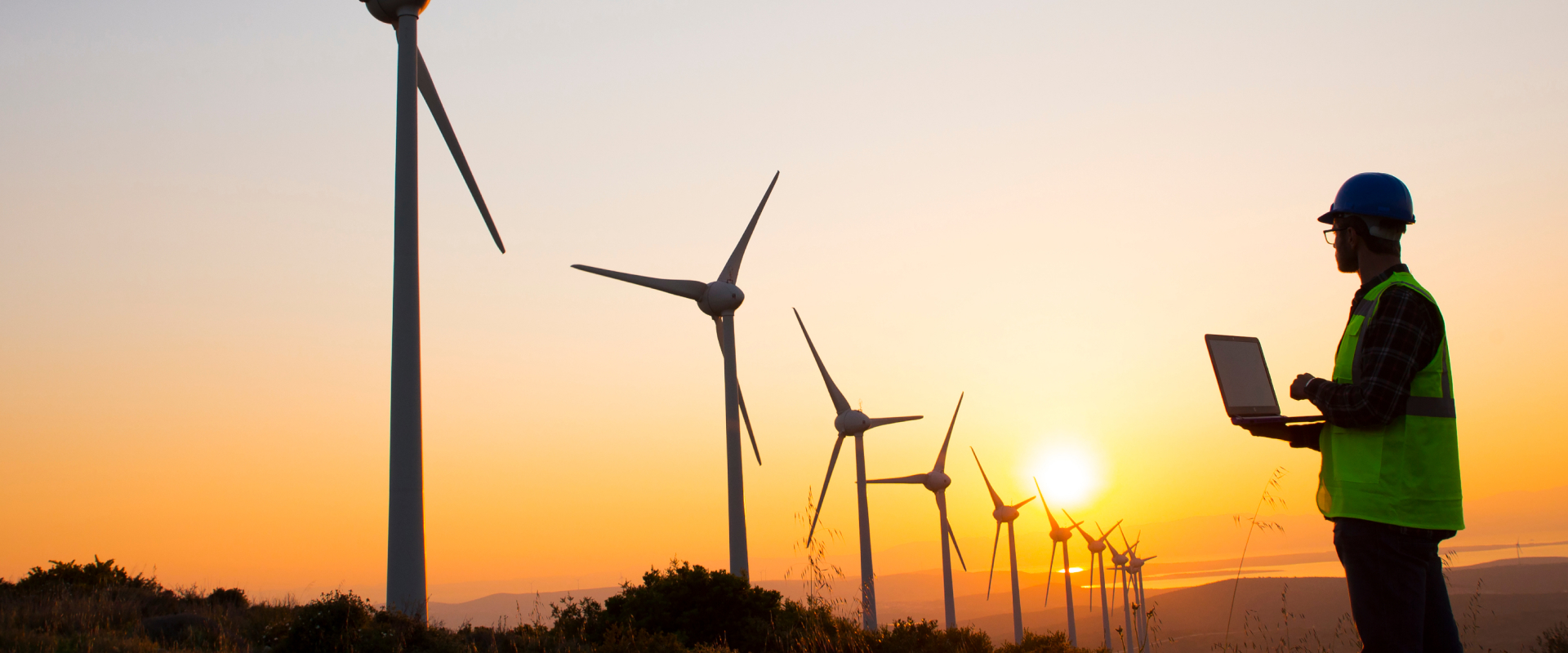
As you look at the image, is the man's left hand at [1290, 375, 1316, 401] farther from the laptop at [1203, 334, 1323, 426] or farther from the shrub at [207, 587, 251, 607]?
the shrub at [207, 587, 251, 607]

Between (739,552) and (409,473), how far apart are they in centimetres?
1839

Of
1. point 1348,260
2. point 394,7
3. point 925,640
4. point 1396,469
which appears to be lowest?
point 925,640

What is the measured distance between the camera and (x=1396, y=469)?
4.60 meters

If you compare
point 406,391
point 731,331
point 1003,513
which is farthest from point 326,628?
point 1003,513

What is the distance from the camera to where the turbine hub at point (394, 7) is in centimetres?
2114

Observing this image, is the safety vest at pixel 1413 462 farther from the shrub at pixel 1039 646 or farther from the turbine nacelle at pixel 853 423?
the turbine nacelle at pixel 853 423

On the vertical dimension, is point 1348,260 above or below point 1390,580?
above

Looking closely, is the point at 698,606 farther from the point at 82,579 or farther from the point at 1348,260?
the point at 1348,260

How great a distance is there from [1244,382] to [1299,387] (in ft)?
1.83

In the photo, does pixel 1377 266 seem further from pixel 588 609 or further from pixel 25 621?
pixel 588 609

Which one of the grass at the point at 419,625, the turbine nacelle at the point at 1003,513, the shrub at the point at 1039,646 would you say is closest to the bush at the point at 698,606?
the grass at the point at 419,625

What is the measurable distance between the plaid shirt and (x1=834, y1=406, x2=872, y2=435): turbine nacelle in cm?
4847

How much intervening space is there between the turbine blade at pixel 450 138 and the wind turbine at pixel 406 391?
115 inches

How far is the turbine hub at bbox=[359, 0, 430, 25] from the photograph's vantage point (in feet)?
69.4
